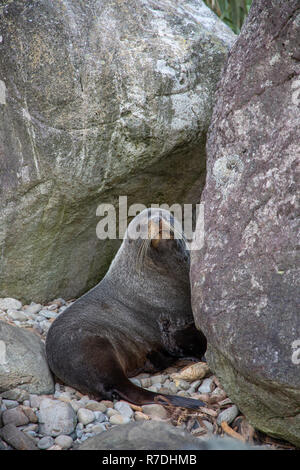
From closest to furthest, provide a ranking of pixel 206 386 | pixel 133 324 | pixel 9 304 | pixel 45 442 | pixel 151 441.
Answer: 1. pixel 151 441
2. pixel 45 442
3. pixel 206 386
4. pixel 133 324
5. pixel 9 304

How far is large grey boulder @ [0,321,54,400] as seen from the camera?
3184mm

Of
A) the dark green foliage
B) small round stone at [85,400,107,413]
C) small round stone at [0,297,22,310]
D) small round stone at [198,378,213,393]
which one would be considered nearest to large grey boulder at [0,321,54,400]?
small round stone at [85,400,107,413]

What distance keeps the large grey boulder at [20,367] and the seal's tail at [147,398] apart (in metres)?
0.44

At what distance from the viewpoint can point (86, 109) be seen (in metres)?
4.00

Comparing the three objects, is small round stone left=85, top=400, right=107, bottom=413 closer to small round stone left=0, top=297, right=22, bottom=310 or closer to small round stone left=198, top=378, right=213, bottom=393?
small round stone left=198, top=378, right=213, bottom=393

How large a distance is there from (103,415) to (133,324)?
0.96 metres

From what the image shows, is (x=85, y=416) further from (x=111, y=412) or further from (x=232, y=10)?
(x=232, y=10)

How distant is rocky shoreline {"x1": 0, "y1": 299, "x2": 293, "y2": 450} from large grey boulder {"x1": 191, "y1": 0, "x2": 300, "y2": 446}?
28 centimetres

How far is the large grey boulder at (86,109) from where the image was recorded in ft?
13.0

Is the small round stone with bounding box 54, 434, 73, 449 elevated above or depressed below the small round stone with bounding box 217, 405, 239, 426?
below

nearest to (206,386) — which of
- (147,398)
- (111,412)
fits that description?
(147,398)

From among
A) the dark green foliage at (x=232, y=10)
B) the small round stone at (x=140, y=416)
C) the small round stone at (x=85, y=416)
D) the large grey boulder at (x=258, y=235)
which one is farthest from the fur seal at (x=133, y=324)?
the dark green foliage at (x=232, y=10)

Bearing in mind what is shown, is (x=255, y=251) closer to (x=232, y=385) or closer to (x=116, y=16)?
(x=232, y=385)

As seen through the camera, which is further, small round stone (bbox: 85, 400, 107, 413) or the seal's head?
the seal's head
